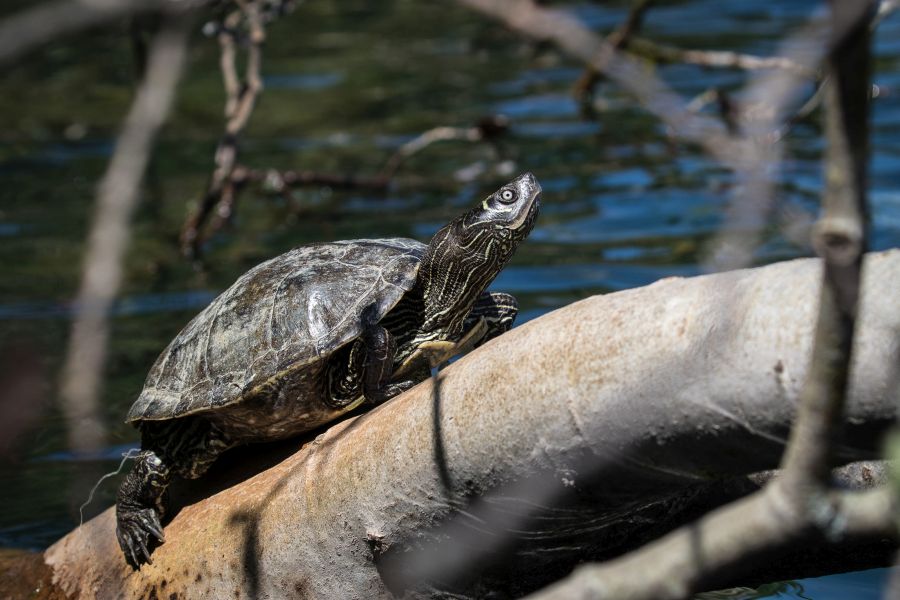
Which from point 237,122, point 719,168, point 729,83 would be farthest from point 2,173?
point 729,83

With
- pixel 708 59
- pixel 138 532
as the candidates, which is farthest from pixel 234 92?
pixel 138 532

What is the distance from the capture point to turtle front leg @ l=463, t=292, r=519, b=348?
13.9 feet

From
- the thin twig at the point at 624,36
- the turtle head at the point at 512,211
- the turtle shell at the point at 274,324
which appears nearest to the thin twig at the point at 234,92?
the thin twig at the point at 624,36

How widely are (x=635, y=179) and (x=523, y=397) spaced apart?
717 centimetres

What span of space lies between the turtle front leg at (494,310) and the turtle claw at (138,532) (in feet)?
4.39

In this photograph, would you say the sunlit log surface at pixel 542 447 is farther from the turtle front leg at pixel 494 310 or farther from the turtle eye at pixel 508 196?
the turtle eye at pixel 508 196

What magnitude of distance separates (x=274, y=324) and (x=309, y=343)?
6.6 inches

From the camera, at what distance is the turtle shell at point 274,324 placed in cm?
389

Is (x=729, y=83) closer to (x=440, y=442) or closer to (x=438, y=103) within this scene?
(x=438, y=103)

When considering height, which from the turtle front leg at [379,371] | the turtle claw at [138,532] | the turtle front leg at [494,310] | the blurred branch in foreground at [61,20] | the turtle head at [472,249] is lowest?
the turtle claw at [138,532]

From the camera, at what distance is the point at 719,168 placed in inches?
397

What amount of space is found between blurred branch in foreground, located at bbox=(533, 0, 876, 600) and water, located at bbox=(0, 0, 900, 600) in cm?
174

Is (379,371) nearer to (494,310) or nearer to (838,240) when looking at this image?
(494,310)

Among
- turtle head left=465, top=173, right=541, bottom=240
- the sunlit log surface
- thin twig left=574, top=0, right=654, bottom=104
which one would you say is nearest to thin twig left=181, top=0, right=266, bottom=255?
thin twig left=574, top=0, right=654, bottom=104
